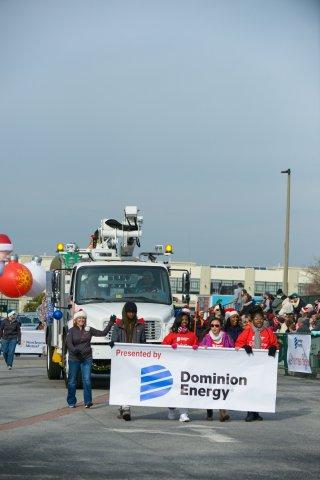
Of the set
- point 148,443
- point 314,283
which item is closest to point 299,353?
point 148,443

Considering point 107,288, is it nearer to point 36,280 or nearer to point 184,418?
point 184,418

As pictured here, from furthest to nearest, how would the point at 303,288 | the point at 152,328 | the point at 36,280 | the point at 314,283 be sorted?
1. the point at 303,288
2. the point at 314,283
3. the point at 36,280
4. the point at 152,328

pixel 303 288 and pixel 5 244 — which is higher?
pixel 303 288

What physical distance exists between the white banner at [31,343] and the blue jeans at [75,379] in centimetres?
2864

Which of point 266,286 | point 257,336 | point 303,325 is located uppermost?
point 266,286

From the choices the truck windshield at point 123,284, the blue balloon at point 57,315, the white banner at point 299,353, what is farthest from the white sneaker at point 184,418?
the white banner at point 299,353

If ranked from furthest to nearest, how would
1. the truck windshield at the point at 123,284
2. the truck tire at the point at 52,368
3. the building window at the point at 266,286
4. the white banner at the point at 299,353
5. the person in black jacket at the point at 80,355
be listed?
the building window at the point at 266,286, the white banner at the point at 299,353, the truck tire at the point at 52,368, the truck windshield at the point at 123,284, the person in black jacket at the point at 80,355

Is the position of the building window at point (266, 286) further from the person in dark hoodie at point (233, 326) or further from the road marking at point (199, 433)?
the road marking at point (199, 433)

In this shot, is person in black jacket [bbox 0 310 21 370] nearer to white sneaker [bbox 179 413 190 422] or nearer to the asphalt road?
the asphalt road

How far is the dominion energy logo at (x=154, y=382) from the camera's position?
19.9 metres

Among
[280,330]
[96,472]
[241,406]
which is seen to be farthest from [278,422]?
[280,330]

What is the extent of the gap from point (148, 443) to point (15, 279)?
2187cm

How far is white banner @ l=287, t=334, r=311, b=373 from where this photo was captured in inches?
1278

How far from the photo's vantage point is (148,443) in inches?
631
